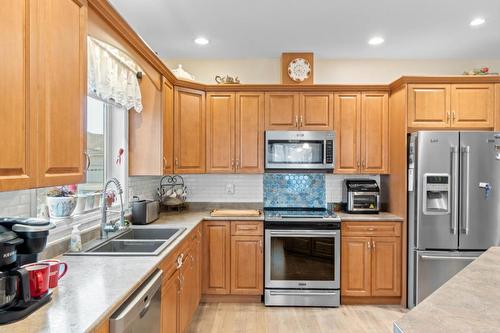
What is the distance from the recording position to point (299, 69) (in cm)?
364

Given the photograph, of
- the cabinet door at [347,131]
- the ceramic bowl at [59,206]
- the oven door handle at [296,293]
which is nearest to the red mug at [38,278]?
the ceramic bowl at [59,206]

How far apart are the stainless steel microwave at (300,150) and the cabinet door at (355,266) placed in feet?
2.75

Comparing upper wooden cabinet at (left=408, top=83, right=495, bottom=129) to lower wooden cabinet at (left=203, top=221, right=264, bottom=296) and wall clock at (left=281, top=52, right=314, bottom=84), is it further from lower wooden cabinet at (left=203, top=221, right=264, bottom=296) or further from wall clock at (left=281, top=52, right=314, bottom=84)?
lower wooden cabinet at (left=203, top=221, right=264, bottom=296)

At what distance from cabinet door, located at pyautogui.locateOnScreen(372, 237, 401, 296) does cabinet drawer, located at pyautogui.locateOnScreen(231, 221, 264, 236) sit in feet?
3.84

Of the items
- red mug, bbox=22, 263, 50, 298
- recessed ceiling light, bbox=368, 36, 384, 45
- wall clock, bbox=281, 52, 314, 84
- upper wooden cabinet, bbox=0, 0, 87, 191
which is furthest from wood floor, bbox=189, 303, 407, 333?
recessed ceiling light, bbox=368, 36, 384, 45

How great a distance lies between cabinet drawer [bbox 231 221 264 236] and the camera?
328 centimetres

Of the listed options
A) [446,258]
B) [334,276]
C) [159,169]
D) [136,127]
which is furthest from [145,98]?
[446,258]

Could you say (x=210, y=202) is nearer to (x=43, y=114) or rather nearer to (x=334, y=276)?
(x=334, y=276)

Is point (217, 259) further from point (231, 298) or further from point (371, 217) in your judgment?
point (371, 217)

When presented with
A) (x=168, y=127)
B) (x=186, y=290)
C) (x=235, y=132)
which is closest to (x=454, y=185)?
(x=235, y=132)

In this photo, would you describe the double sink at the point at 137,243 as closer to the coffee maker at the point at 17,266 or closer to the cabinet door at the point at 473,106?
the coffee maker at the point at 17,266

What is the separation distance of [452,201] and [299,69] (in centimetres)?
208

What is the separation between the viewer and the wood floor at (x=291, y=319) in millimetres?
2793

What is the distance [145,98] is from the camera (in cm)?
300
